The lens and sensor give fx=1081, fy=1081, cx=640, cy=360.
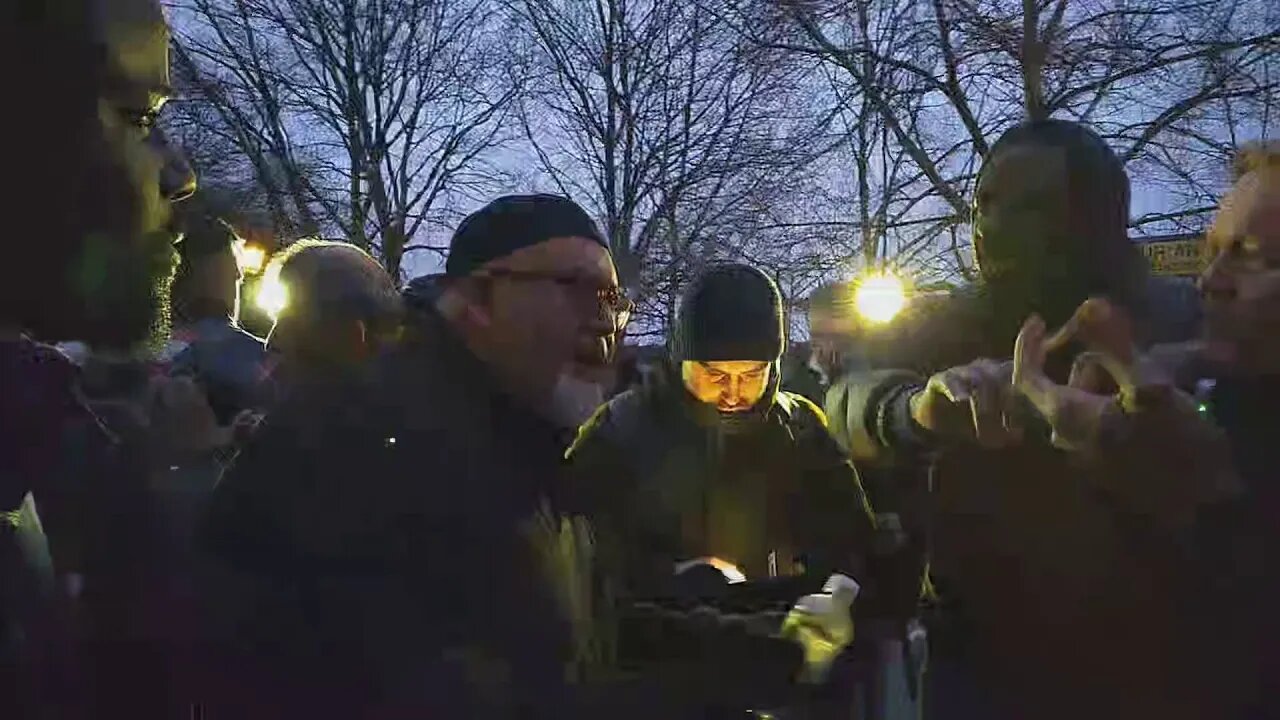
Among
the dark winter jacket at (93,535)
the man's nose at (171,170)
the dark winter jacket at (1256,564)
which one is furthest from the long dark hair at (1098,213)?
the dark winter jacket at (93,535)

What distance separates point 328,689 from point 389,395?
0.45 m

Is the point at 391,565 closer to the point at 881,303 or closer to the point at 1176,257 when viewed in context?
the point at 1176,257

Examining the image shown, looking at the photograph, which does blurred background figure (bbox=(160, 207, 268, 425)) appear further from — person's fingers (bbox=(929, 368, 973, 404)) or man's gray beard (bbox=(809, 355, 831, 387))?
man's gray beard (bbox=(809, 355, 831, 387))

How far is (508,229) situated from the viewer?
203 cm

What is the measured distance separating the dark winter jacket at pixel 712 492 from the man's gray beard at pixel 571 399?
20 centimetres

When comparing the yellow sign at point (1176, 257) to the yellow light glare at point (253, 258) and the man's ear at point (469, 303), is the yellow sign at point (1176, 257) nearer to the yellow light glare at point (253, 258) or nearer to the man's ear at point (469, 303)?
the man's ear at point (469, 303)

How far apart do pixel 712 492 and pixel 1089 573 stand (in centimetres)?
140

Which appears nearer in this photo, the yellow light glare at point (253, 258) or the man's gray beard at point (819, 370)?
the man's gray beard at point (819, 370)

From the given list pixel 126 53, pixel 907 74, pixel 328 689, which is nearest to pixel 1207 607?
pixel 328 689

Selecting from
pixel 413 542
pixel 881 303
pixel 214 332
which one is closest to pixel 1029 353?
pixel 413 542

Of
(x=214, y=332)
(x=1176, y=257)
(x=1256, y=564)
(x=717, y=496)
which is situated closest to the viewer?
(x=1256, y=564)

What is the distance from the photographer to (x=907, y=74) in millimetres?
10914

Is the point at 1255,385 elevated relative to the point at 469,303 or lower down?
lower down

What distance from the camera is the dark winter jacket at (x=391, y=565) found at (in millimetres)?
1577
